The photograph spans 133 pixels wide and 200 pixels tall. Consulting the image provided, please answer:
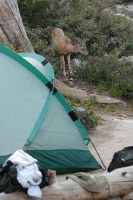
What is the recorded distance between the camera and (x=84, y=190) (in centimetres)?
508

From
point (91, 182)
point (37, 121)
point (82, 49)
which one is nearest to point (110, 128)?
point (37, 121)

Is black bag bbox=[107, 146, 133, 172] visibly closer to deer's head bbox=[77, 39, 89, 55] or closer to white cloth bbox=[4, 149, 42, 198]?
white cloth bbox=[4, 149, 42, 198]

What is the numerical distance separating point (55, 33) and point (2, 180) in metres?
10.0

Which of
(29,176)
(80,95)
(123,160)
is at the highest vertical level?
(29,176)

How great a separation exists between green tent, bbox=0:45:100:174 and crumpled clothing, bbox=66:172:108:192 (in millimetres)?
1820

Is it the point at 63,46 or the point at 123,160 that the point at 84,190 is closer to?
the point at 123,160

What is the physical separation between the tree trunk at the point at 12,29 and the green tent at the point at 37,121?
5.48 metres

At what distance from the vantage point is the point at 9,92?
705 centimetres

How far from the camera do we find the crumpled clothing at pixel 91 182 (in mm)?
5066

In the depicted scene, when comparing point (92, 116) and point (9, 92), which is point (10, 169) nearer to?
point (9, 92)

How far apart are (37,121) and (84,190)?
2.21 m

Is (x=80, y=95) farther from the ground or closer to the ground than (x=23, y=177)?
closer to the ground

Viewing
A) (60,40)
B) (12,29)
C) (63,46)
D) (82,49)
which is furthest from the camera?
(82,49)

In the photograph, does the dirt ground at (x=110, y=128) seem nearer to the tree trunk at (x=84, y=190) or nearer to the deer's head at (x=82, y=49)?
the deer's head at (x=82, y=49)
